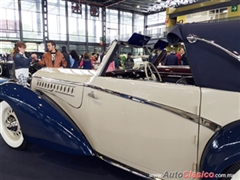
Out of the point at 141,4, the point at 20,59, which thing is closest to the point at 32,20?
the point at 141,4

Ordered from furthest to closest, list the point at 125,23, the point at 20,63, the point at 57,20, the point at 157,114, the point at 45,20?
the point at 125,23 → the point at 57,20 → the point at 45,20 → the point at 20,63 → the point at 157,114

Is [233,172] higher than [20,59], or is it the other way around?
[20,59]

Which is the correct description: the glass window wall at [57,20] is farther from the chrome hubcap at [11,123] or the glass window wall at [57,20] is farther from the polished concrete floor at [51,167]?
the polished concrete floor at [51,167]

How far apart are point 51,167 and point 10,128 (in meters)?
0.89

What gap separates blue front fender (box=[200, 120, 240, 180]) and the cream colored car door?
0.15 metres

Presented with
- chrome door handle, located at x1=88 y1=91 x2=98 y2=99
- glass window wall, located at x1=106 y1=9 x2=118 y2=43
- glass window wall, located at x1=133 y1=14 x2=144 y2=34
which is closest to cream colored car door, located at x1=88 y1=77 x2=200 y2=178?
chrome door handle, located at x1=88 y1=91 x2=98 y2=99

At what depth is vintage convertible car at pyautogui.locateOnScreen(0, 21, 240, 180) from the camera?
1417 millimetres

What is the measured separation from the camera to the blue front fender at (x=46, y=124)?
2234 mm

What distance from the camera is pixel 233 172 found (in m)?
1.43

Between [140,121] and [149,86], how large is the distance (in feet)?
1.10

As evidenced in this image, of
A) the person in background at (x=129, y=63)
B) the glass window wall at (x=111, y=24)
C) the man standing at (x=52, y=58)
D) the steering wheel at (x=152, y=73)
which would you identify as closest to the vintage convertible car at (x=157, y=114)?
the steering wheel at (x=152, y=73)

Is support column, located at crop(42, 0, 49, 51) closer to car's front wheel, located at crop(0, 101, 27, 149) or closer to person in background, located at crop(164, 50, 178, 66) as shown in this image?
person in background, located at crop(164, 50, 178, 66)

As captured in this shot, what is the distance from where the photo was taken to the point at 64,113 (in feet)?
8.00

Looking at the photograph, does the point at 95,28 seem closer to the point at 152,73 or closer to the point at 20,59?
the point at 20,59
